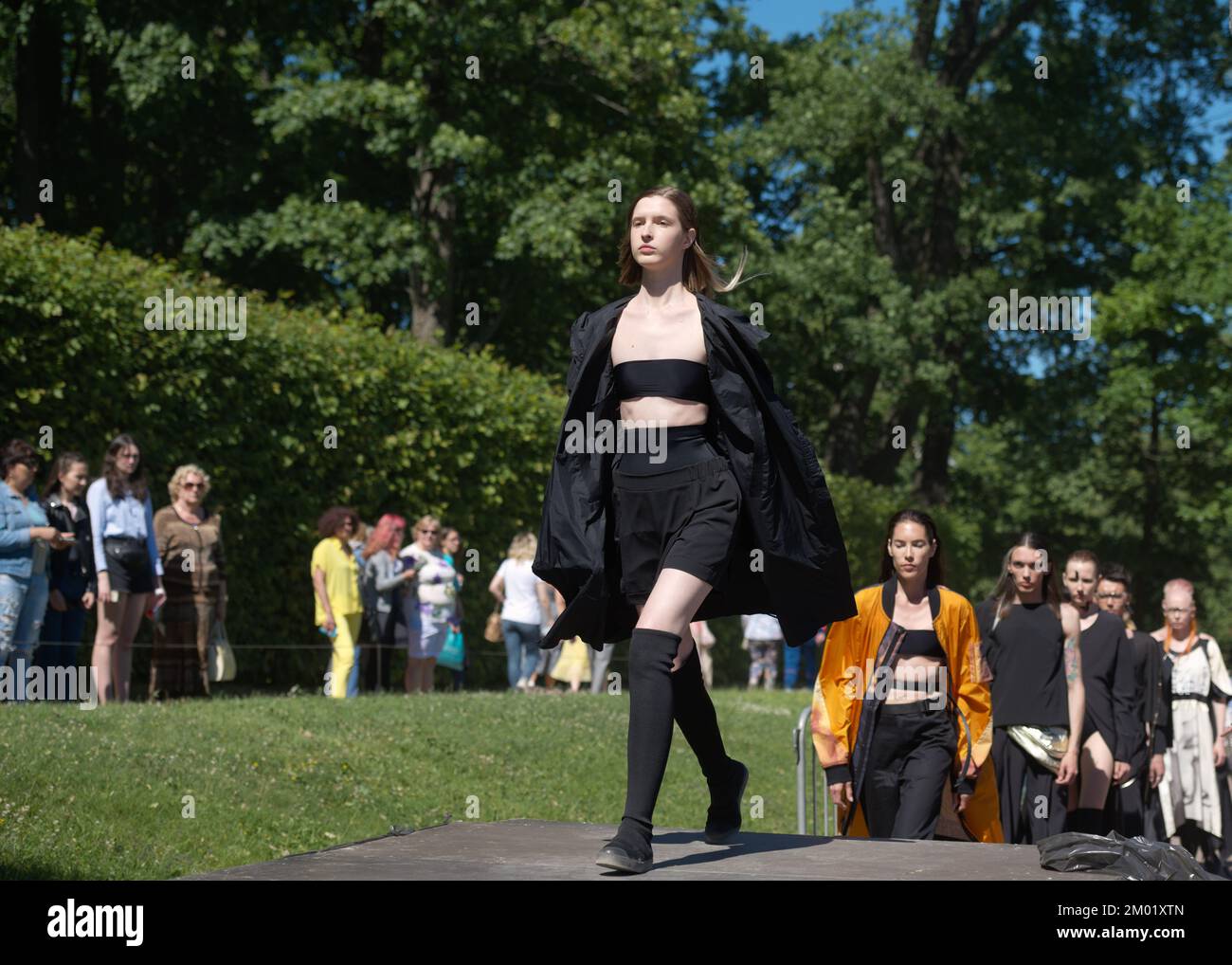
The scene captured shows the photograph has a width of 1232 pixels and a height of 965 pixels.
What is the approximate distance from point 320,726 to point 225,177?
15825 mm

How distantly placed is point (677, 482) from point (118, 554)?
784 cm

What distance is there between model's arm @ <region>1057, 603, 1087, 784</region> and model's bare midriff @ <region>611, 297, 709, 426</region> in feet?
14.5

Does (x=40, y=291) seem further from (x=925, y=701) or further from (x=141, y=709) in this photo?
(x=925, y=701)

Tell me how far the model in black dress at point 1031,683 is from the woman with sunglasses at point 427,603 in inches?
316

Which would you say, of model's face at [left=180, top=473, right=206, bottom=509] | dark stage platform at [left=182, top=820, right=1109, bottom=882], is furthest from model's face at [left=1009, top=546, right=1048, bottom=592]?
→ model's face at [left=180, top=473, right=206, bottom=509]

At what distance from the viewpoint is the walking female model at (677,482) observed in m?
5.71

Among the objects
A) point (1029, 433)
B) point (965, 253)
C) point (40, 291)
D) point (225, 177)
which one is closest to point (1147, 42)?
point (965, 253)

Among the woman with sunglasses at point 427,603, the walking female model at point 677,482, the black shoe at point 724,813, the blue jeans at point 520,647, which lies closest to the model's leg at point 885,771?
the black shoe at point 724,813

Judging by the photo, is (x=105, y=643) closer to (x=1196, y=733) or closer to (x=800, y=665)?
(x=1196, y=733)

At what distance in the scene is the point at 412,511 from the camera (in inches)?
779

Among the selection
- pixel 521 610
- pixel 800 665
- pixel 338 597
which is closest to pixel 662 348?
pixel 338 597

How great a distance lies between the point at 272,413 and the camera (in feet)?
57.5

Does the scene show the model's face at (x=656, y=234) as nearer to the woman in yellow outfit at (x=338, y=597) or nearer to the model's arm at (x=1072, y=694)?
the model's arm at (x=1072, y=694)

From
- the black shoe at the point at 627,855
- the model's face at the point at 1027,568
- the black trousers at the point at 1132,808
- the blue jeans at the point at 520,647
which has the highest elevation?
the model's face at the point at 1027,568
